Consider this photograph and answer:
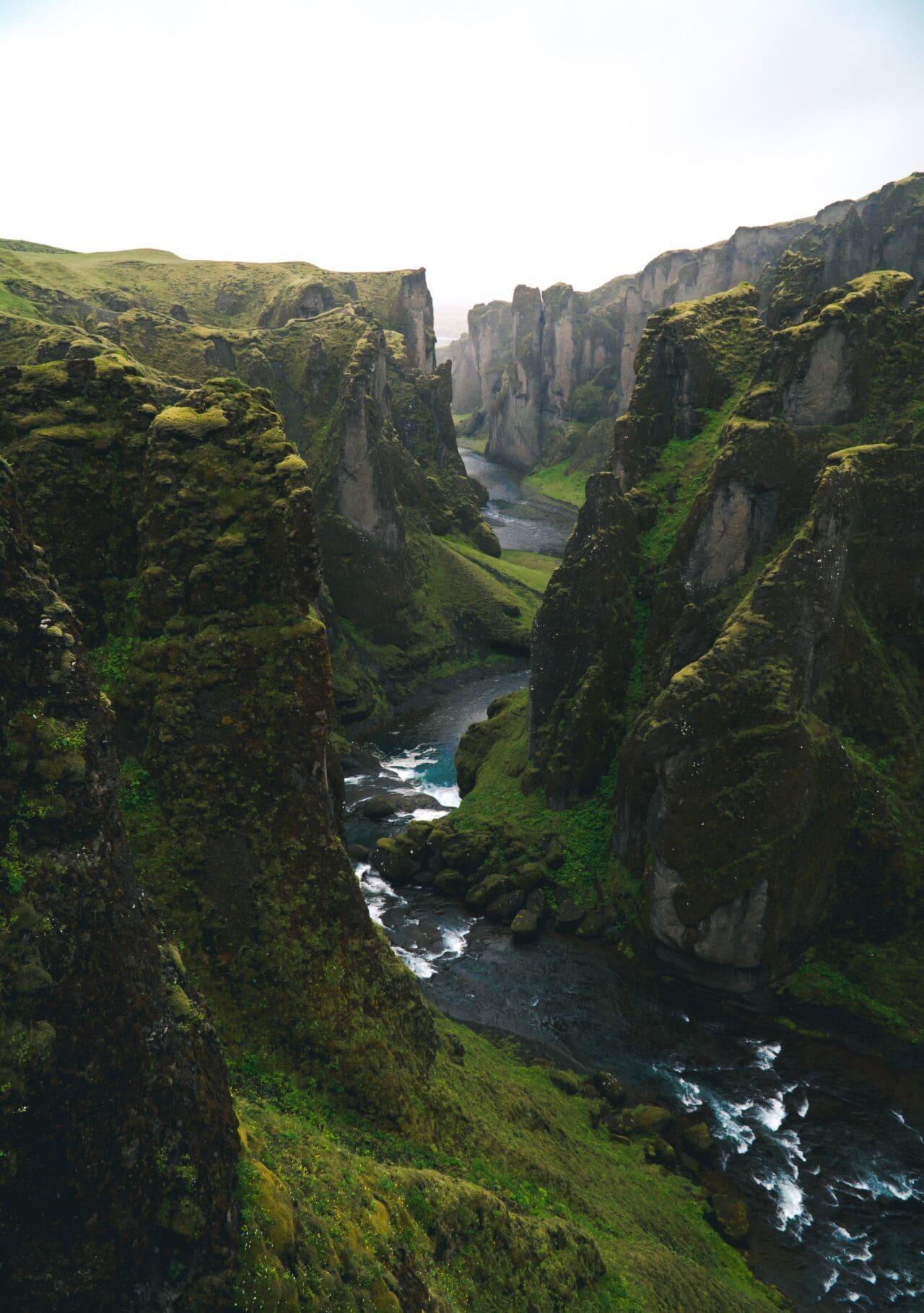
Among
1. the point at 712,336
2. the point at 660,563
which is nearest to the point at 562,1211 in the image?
the point at 660,563

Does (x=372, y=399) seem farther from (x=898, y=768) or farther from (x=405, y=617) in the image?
(x=898, y=768)

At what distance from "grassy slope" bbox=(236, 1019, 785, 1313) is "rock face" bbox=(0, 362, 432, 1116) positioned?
5.83 ft

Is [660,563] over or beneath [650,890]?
over

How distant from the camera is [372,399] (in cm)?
8175

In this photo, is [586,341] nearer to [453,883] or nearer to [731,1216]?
[453,883]

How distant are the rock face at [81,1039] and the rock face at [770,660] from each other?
28.2 m

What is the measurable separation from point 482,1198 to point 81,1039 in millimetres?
10576

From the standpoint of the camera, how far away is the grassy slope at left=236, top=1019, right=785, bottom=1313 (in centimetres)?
1312

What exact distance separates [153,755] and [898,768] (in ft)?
106

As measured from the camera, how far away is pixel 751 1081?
3183 centimetres

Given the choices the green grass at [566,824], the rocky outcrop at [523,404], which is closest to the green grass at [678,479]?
the green grass at [566,824]

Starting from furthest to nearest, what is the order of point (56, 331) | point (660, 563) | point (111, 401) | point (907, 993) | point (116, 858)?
point (56, 331), point (660, 563), point (907, 993), point (111, 401), point (116, 858)

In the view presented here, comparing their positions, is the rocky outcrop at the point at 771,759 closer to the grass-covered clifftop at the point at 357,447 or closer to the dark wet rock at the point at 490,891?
the dark wet rock at the point at 490,891

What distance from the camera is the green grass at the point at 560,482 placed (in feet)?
490
